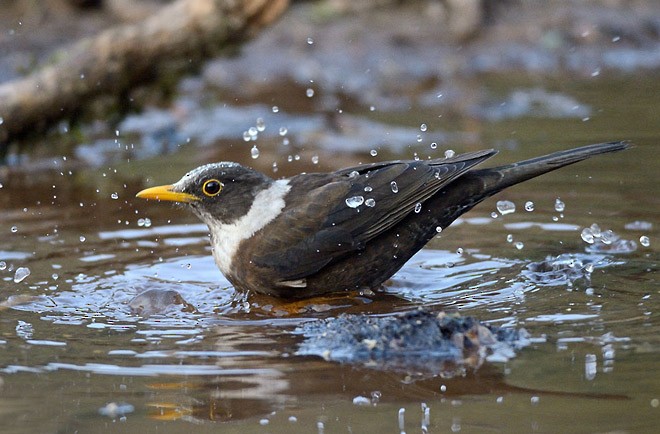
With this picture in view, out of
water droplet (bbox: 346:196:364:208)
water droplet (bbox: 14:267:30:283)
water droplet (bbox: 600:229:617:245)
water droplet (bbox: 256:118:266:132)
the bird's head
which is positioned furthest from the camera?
water droplet (bbox: 256:118:266:132)

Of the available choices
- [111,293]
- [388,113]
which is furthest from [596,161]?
[111,293]

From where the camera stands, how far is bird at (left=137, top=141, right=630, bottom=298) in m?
5.86

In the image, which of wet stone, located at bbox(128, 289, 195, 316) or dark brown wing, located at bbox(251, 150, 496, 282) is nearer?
wet stone, located at bbox(128, 289, 195, 316)

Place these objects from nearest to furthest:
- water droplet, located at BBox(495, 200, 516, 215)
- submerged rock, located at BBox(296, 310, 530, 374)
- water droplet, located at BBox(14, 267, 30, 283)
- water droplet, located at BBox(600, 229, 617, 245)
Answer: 1. submerged rock, located at BBox(296, 310, 530, 374)
2. water droplet, located at BBox(14, 267, 30, 283)
3. water droplet, located at BBox(600, 229, 617, 245)
4. water droplet, located at BBox(495, 200, 516, 215)

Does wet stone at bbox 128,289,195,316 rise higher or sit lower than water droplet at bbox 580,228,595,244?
lower

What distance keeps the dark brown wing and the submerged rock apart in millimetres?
979

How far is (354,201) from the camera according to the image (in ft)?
19.5

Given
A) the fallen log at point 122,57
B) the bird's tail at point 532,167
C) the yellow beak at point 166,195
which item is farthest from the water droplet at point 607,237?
the fallen log at point 122,57

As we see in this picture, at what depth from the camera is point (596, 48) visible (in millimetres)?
15359

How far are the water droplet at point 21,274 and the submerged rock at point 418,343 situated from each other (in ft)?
6.91

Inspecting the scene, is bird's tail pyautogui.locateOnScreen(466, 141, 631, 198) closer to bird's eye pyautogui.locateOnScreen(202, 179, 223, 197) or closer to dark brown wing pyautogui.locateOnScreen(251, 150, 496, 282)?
dark brown wing pyautogui.locateOnScreen(251, 150, 496, 282)

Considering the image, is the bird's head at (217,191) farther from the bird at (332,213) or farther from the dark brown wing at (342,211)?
the dark brown wing at (342,211)

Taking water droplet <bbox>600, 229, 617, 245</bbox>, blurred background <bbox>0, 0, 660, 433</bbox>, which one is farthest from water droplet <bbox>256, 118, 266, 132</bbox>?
water droplet <bbox>600, 229, 617, 245</bbox>

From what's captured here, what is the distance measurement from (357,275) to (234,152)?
4.56 m
